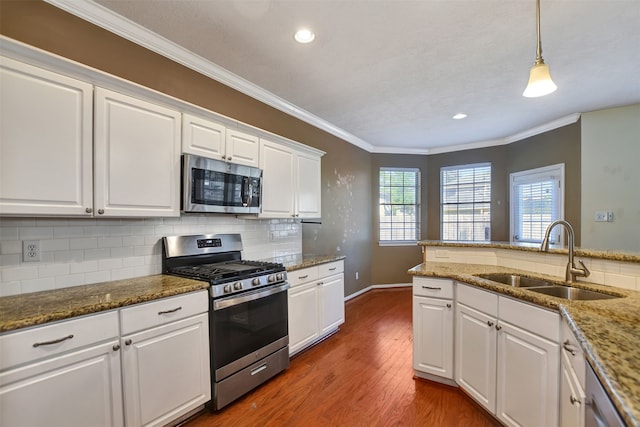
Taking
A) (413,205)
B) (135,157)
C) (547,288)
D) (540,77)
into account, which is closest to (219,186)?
(135,157)

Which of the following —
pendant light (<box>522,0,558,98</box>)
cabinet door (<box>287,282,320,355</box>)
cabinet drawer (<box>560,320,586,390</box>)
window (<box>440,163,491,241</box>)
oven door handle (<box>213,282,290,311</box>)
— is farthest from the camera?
window (<box>440,163,491,241</box>)

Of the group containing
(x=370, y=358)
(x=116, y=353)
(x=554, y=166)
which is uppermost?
(x=554, y=166)

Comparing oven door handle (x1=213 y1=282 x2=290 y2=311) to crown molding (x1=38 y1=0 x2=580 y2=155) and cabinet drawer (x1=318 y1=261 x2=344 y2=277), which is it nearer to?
cabinet drawer (x1=318 y1=261 x2=344 y2=277)

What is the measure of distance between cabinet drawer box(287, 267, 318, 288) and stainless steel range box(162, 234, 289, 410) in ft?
0.46

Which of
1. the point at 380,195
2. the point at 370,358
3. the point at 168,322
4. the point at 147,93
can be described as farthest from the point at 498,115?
the point at 168,322

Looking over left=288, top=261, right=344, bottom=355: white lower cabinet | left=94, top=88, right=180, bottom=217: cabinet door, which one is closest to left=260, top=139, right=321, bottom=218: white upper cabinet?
left=288, top=261, right=344, bottom=355: white lower cabinet

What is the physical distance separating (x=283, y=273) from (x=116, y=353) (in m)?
1.30

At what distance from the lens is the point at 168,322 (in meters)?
1.83

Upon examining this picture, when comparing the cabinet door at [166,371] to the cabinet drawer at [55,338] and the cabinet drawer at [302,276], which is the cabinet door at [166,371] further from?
the cabinet drawer at [302,276]

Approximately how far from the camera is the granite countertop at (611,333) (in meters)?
0.69

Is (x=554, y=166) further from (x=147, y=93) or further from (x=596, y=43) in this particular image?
(x=147, y=93)

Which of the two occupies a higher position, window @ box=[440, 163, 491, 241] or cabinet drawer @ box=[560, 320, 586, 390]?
window @ box=[440, 163, 491, 241]

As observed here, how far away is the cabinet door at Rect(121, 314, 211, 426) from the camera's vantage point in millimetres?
1668

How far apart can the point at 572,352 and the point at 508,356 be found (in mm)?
515
